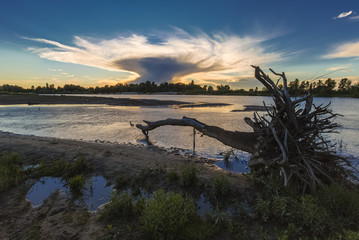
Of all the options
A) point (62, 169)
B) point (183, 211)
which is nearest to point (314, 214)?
point (183, 211)

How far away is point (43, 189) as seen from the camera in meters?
7.20

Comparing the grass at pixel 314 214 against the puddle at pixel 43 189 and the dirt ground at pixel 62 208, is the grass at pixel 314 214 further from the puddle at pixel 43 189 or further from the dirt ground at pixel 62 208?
the puddle at pixel 43 189

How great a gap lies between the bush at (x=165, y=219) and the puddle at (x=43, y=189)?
4247 millimetres

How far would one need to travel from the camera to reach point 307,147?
6.52 m

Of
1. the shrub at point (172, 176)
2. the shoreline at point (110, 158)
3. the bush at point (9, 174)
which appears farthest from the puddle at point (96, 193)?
the bush at point (9, 174)

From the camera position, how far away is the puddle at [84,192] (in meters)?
6.39

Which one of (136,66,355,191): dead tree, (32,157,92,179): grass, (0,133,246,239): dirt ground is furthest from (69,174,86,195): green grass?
(136,66,355,191): dead tree

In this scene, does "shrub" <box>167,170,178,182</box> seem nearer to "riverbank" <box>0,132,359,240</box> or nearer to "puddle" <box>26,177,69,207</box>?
"riverbank" <box>0,132,359,240</box>

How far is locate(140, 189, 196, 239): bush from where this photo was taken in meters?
4.54

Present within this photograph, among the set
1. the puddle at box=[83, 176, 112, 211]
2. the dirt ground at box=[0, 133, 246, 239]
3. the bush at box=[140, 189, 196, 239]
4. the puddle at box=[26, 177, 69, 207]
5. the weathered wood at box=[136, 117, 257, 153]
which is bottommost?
the puddle at box=[83, 176, 112, 211]

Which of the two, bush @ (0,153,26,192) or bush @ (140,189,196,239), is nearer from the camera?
bush @ (140,189,196,239)

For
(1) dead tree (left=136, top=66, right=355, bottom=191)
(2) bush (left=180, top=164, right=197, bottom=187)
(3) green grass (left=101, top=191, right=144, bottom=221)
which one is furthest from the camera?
(2) bush (left=180, top=164, right=197, bottom=187)

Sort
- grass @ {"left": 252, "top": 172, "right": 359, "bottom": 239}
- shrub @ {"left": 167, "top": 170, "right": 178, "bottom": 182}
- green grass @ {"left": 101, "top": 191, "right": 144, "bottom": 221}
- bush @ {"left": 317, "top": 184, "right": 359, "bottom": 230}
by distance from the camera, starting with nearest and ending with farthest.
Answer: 1. grass @ {"left": 252, "top": 172, "right": 359, "bottom": 239}
2. bush @ {"left": 317, "top": 184, "right": 359, "bottom": 230}
3. green grass @ {"left": 101, "top": 191, "right": 144, "bottom": 221}
4. shrub @ {"left": 167, "top": 170, "right": 178, "bottom": 182}

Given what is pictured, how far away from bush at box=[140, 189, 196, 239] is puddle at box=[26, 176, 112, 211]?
2477mm
